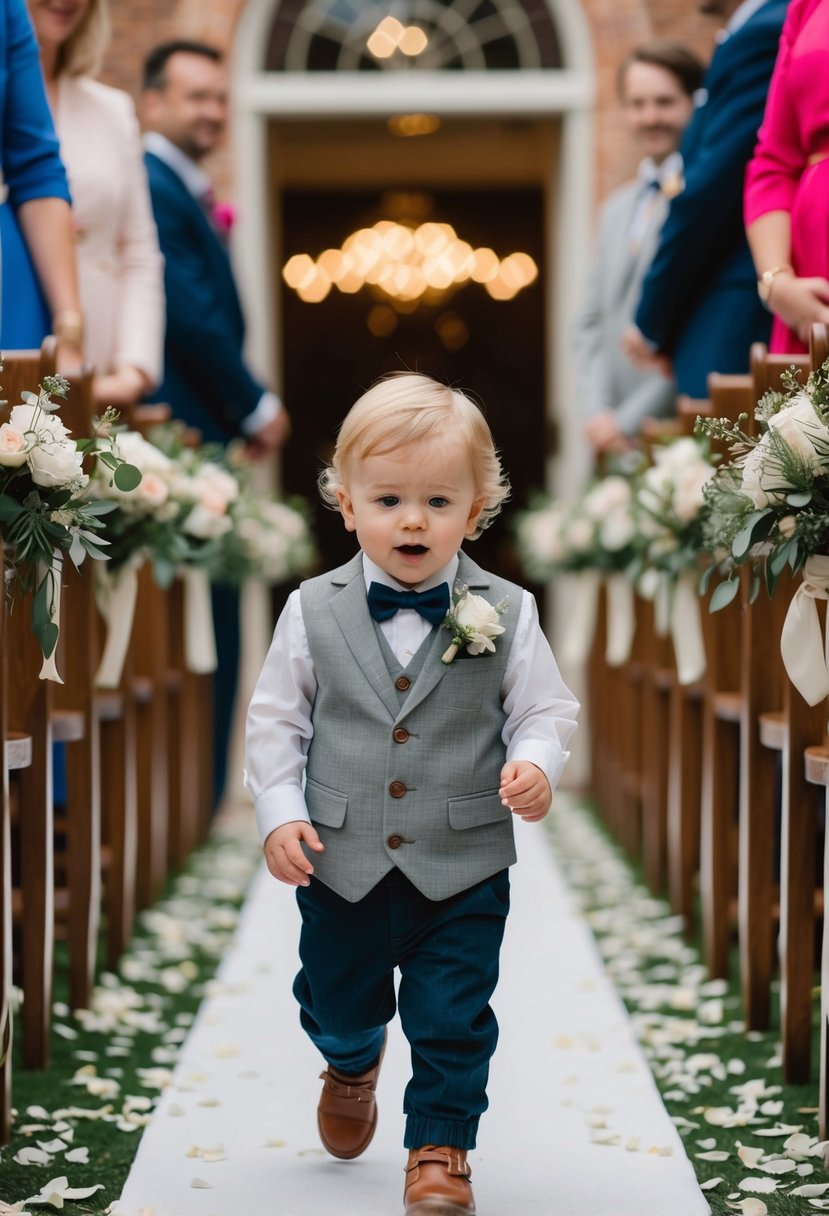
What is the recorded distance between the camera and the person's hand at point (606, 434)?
6.48 metres

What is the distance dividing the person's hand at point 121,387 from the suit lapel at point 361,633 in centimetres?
196

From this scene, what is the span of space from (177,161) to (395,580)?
4170 millimetres

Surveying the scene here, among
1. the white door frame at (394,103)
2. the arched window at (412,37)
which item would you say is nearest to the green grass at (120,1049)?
the white door frame at (394,103)

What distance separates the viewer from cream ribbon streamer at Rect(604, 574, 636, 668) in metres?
5.83

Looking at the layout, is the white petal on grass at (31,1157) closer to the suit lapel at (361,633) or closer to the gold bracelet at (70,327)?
the suit lapel at (361,633)

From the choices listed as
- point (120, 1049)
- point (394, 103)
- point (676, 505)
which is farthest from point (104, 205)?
point (394, 103)

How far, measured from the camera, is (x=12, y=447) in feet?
8.65

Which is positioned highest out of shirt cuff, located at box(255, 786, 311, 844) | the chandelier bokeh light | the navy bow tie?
the chandelier bokeh light

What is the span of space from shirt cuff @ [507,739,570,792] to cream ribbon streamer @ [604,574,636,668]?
10.7 feet

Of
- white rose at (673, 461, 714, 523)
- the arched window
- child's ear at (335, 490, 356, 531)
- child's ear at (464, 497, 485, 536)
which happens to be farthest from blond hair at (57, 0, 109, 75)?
the arched window

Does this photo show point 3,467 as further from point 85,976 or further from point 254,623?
point 254,623

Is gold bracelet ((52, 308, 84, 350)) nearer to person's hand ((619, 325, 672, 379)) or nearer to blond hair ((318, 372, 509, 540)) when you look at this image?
blond hair ((318, 372, 509, 540))

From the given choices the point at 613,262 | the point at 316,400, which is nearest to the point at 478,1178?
the point at 613,262

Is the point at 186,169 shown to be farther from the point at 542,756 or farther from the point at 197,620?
the point at 542,756
